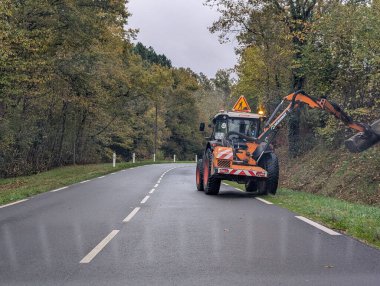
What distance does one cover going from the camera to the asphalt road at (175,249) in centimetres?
536

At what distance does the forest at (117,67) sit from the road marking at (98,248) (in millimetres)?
9668

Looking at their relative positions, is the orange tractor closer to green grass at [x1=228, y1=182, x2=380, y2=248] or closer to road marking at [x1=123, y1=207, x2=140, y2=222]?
green grass at [x1=228, y1=182, x2=380, y2=248]

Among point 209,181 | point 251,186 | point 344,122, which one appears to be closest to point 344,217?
point 344,122

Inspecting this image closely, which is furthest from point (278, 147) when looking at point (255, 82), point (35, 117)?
point (35, 117)

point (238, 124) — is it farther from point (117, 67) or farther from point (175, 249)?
point (117, 67)

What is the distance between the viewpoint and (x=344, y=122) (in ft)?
44.7

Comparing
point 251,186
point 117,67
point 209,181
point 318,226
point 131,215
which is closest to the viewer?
point 318,226

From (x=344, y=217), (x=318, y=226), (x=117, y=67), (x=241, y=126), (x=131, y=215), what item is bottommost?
(x=131, y=215)

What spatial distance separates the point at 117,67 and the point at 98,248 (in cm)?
3167

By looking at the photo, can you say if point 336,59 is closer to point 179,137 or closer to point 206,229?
point 206,229

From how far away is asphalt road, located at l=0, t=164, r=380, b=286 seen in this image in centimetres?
536

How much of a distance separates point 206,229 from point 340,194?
8.76 metres

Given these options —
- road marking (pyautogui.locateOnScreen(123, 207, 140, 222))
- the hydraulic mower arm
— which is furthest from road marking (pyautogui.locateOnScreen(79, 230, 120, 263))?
the hydraulic mower arm

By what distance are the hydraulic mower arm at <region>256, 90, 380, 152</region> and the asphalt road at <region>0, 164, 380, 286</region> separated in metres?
3.20
